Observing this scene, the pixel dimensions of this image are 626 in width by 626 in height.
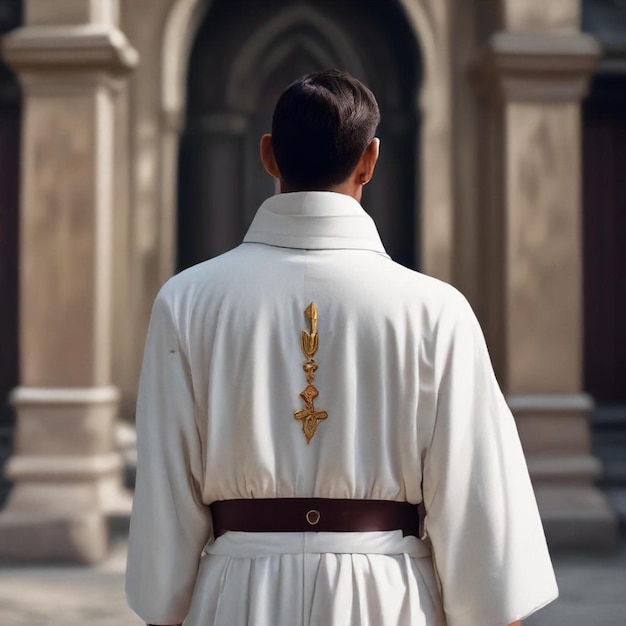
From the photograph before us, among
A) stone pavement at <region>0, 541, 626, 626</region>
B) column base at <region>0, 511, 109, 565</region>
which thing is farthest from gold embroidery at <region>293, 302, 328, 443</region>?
column base at <region>0, 511, 109, 565</region>

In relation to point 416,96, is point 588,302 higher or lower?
lower

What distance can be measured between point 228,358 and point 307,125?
0.34 metres

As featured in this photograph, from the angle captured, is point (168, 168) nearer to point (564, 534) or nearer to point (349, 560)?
point (564, 534)

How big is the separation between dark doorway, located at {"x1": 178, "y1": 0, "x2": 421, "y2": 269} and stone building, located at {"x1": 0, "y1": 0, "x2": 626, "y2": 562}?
0.01m

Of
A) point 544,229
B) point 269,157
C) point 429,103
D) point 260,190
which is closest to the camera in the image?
point 269,157

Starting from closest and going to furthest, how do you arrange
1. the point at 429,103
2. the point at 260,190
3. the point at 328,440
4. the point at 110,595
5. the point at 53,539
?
the point at 328,440
the point at 110,595
the point at 53,539
the point at 429,103
the point at 260,190

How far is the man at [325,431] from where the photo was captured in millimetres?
1539

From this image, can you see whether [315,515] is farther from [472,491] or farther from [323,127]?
[323,127]

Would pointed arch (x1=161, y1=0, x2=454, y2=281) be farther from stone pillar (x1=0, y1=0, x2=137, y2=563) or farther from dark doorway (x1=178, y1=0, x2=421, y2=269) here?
stone pillar (x1=0, y1=0, x2=137, y2=563)

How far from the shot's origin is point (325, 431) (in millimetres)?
1535

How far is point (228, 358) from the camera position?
1.56m

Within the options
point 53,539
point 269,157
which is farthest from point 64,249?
point 269,157

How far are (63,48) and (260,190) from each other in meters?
1.89

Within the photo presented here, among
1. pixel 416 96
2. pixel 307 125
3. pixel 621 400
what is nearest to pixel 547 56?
pixel 416 96
